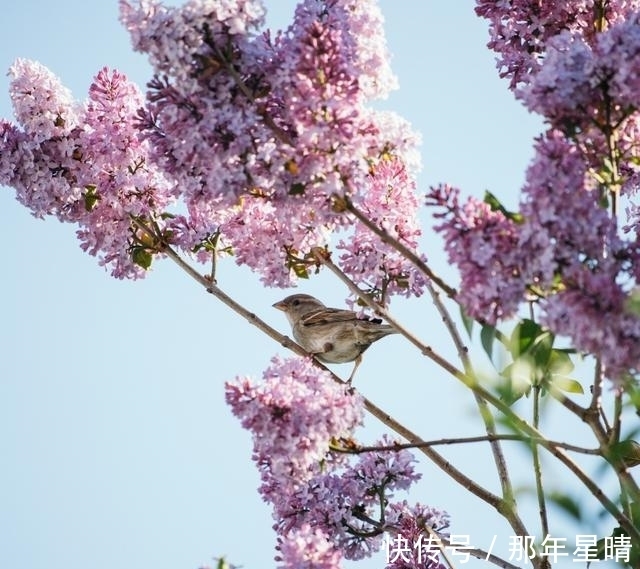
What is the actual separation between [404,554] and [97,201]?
238 cm

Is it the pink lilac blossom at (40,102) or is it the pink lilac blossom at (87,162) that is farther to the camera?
the pink lilac blossom at (40,102)

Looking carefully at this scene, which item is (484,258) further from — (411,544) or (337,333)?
(337,333)

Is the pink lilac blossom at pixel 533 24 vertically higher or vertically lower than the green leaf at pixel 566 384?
higher

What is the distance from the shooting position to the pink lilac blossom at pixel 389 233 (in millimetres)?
4660

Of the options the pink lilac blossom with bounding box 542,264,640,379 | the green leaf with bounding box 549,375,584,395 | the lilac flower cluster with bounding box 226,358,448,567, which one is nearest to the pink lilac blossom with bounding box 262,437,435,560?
the lilac flower cluster with bounding box 226,358,448,567

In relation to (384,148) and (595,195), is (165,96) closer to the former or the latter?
(384,148)

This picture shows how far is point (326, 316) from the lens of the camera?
639 cm

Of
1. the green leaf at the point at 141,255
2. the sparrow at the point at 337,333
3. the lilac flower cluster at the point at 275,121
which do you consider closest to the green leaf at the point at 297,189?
the lilac flower cluster at the point at 275,121

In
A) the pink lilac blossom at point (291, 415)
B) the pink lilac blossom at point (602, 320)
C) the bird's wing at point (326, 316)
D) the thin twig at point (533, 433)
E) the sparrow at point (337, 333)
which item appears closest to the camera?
the pink lilac blossom at point (602, 320)

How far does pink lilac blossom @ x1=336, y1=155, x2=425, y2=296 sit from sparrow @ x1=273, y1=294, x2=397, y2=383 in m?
1.08

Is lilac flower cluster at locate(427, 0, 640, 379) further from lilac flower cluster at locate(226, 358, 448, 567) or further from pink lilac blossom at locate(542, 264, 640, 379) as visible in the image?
Result: lilac flower cluster at locate(226, 358, 448, 567)

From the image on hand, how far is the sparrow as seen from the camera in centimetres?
610

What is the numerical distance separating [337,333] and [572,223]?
10.5 ft

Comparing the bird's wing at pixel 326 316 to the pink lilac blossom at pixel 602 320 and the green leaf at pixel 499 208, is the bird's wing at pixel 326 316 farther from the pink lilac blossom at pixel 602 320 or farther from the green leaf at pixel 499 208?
the pink lilac blossom at pixel 602 320
